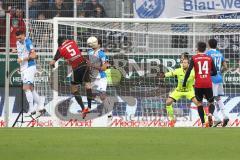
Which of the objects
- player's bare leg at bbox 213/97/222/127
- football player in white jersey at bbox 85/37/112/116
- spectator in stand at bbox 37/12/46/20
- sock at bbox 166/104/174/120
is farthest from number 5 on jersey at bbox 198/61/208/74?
spectator in stand at bbox 37/12/46/20

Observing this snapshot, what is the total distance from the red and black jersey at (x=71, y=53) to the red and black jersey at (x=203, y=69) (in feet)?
10.6

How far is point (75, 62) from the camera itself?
20.8 meters

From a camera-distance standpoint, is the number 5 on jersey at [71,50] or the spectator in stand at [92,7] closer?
the number 5 on jersey at [71,50]

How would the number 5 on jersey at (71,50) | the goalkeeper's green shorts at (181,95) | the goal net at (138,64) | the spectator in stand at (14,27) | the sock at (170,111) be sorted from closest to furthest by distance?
the goalkeeper's green shorts at (181,95) < the number 5 on jersey at (71,50) < the sock at (170,111) < the goal net at (138,64) < the spectator in stand at (14,27)

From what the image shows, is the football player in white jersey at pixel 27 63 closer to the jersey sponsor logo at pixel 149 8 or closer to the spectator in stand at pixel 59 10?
the spectator in stand at pixel 59 10

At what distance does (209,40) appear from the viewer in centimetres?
2006

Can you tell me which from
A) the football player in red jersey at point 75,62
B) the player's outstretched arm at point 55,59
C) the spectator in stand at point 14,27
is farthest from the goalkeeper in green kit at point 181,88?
the spectator in stand at point 14,27

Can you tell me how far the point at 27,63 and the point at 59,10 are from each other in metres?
2.95

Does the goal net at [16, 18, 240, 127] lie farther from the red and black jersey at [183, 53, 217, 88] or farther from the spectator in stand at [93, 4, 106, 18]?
the red and black jersey at [183, 53, 217, 88]

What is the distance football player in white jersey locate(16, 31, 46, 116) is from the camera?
20.6 meters

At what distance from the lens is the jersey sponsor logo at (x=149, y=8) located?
23.7m

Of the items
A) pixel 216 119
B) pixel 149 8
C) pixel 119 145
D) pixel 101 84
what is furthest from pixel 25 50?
pixel 119 145

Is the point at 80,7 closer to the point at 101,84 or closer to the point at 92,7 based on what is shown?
the point at 92,7

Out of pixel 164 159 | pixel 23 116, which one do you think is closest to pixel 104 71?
pixel 23 116
